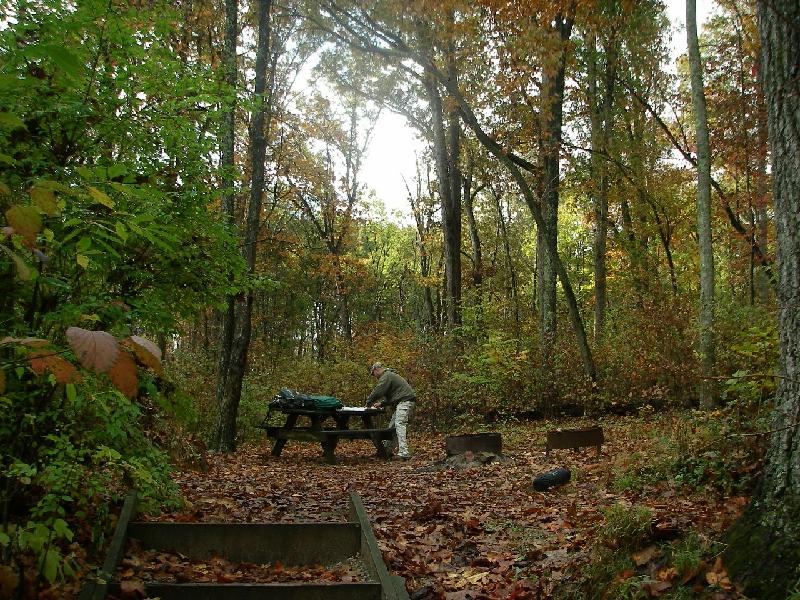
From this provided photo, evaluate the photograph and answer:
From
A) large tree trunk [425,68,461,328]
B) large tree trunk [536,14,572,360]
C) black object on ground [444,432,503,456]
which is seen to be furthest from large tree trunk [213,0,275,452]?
large tree trunk [425,68,461,328]

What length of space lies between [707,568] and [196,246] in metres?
4.64

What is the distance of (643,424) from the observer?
14047 millimetres

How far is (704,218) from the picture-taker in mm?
13711

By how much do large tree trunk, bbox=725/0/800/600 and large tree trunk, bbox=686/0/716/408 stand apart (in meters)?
9.94

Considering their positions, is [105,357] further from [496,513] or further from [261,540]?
[496,513]

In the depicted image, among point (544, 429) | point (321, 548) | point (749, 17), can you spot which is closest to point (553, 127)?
point (749, 17)

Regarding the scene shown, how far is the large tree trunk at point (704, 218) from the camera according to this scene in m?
13.3

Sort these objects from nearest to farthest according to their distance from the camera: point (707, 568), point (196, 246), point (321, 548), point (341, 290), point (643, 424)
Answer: point (707, 568) < point (321, 548) < point (196, 246) < point (643, 424) < point (341, 290)

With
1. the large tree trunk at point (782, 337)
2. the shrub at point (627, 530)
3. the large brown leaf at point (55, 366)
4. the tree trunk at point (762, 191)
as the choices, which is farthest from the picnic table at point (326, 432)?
the tree trunk at point (762, 191)

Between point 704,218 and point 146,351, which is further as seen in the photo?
point 704,218

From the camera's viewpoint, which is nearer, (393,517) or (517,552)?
(517,552)

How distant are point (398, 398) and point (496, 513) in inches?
246

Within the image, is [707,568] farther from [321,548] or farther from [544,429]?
[544,429]

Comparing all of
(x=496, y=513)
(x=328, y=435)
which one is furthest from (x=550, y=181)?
(x=496, y=513)
